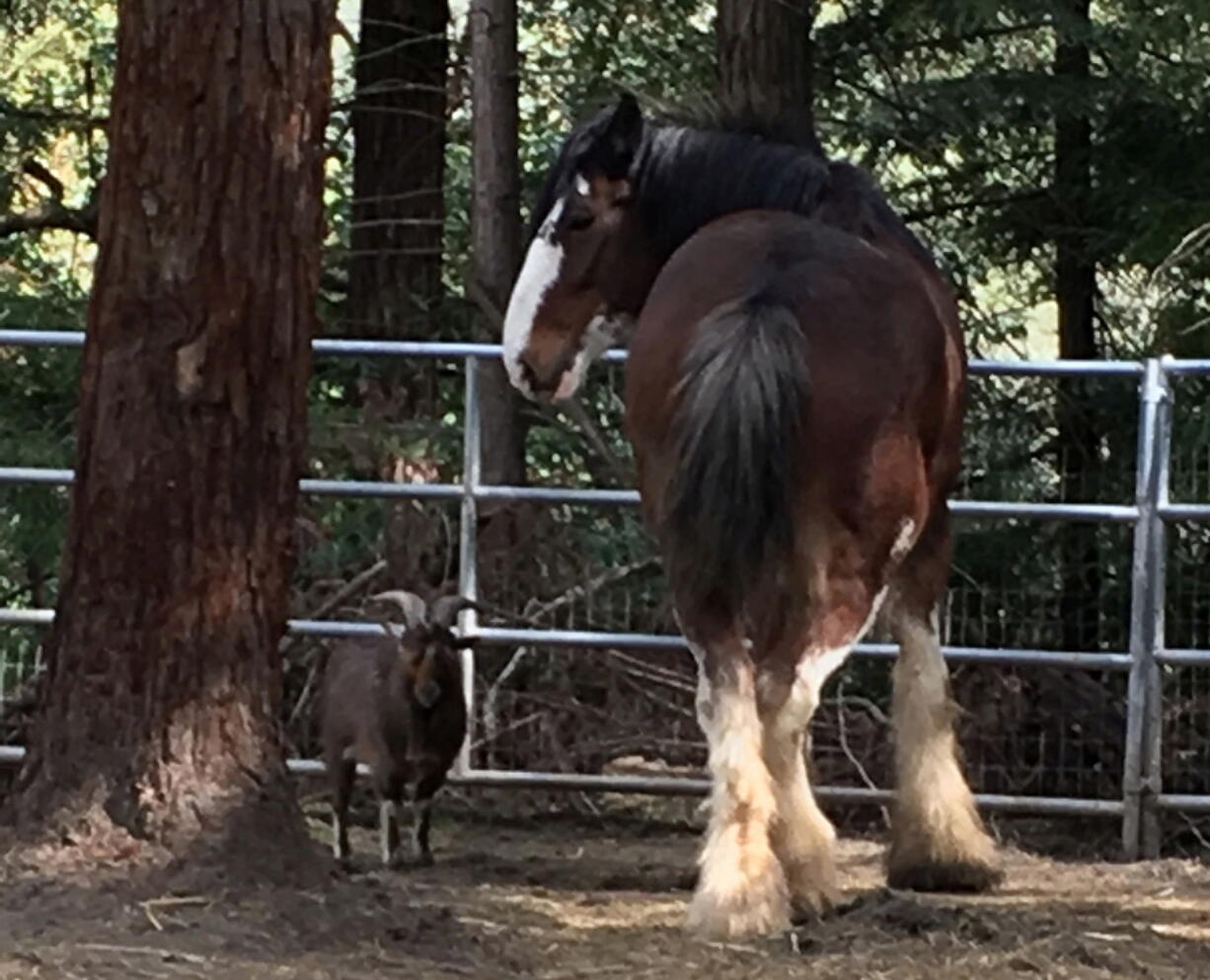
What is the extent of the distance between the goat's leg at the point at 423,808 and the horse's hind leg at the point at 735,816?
7.40ft

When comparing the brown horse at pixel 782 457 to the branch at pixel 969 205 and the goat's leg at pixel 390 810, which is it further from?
the branch at pixel 969 205

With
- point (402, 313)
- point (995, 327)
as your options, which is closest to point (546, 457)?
point (402, 313)

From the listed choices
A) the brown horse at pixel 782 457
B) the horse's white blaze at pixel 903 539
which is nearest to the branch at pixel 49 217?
the brown horse at pixel 782 457

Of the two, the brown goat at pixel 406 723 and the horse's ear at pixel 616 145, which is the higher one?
the horse's ear at pixel 616 145

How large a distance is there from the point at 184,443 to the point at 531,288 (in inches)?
70.1

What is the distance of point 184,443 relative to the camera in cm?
562

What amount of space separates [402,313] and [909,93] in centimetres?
295

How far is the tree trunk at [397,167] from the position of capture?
477 inches

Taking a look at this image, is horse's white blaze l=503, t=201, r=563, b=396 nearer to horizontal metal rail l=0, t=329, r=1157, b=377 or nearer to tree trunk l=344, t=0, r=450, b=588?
horizontal metal rail l=0, t=329, r=1157, b=377

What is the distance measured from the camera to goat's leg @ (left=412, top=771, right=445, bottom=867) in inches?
306

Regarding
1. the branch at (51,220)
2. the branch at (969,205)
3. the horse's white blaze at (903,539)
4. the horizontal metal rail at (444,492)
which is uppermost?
the branch at (969,205)

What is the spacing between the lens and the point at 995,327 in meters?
11.2

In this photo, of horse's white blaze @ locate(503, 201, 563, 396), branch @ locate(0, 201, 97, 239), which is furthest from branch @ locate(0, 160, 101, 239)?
horse's white blaze @ locate(503, 201, 563, 396)

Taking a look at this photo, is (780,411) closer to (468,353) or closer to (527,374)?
(527,374)
